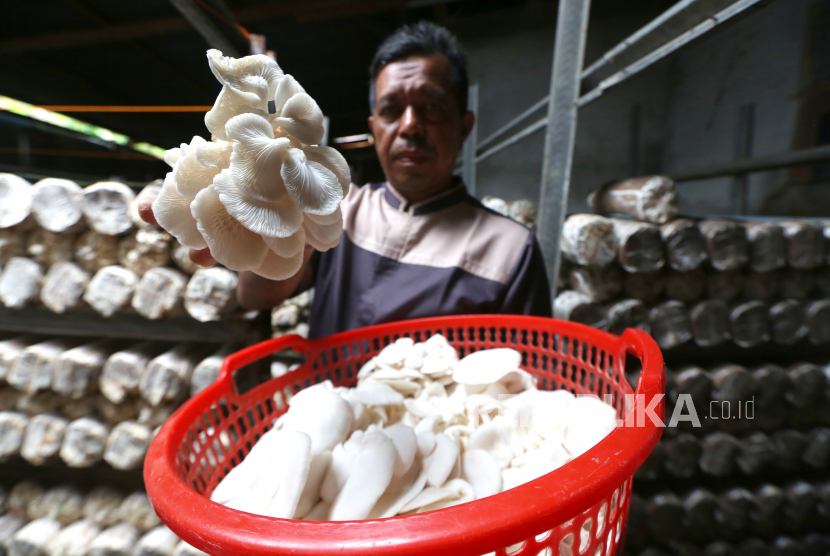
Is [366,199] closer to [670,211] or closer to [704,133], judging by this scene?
[670,211]

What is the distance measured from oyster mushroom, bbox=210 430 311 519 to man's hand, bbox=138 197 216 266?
25 cm

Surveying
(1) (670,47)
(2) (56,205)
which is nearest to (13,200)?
(2) (56,205)

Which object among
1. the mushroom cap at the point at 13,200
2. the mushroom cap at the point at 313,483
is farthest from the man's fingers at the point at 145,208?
the mushroom cap at the point at 13,200

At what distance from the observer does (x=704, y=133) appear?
76.7 inches

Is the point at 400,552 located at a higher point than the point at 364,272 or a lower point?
lower

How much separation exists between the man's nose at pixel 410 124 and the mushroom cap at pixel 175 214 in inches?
24.3

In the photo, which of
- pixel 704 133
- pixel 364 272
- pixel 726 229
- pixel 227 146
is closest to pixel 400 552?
pixel 227 146

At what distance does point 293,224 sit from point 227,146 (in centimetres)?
12

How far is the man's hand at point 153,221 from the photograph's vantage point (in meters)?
0.45

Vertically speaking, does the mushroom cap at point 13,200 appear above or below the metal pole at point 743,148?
below

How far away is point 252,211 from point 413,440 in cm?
34

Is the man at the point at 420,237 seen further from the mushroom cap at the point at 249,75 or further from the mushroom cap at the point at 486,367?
the mushroom cap at the point at 249,75

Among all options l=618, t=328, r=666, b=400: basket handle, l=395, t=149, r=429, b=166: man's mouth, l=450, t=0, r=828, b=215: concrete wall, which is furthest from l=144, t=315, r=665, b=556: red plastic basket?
l=450, t=0, r=828, b=215: concrete wall

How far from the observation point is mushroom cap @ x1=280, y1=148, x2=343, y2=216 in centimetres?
38
